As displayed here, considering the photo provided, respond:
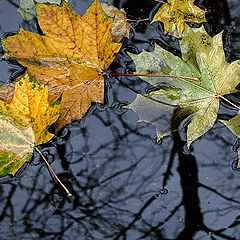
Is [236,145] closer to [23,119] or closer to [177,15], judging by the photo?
[177,15]

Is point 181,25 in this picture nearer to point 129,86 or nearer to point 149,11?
point 149,11

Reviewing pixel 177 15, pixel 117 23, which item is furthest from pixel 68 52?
pixel 177 15

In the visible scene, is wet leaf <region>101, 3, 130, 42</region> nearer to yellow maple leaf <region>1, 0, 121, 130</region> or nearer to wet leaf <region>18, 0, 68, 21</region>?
yellow maple leaf <region>1, 0, 121, 130</region>

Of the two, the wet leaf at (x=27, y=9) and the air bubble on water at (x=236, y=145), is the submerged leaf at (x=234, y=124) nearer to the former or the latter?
the air bubble on water at (x=236, y=145)

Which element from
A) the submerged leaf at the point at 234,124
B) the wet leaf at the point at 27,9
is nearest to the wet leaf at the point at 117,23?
the wet leaf at the point at 27,9

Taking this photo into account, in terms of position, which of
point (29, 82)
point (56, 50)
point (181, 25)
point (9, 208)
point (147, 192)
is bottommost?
point (9, 208)

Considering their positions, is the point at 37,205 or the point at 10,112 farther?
the point at 37,205

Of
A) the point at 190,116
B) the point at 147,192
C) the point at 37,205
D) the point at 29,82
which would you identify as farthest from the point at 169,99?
the point at 37,205
